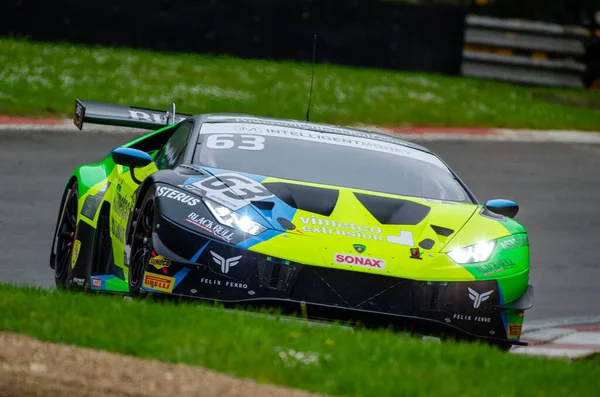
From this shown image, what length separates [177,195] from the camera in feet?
23.4

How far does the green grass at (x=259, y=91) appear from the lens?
1979cm

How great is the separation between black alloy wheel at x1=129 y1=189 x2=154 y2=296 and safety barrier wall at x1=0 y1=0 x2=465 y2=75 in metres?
14.5

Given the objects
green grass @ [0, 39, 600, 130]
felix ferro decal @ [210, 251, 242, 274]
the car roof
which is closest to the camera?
felix ferro decal @ [210, 251, 242, 274]

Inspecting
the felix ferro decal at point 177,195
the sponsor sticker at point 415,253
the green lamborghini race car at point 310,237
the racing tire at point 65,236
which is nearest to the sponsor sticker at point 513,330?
the green lamborghini race car at point 310,237

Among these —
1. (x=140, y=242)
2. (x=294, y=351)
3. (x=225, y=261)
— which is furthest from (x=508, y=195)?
(x=294, y=351)

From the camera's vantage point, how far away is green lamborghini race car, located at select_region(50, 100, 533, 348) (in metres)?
6.88

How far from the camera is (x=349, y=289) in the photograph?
6.91 meters

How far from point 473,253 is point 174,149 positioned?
85.4 inches

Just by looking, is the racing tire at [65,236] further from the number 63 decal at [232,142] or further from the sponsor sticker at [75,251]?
the number 63 decal at [232,142]

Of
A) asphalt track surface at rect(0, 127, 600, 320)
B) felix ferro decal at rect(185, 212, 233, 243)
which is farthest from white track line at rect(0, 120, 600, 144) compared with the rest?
felix ferro decal at rect(185, 212, 233, 243)

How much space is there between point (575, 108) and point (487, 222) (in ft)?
55.3

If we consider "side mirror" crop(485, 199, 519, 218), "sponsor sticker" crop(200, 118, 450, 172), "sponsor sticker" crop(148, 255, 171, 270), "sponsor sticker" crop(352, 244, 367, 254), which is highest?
"sponsor sticker" crop(200, 118, 450, 172)

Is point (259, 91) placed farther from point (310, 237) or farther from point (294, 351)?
point (294, 351)

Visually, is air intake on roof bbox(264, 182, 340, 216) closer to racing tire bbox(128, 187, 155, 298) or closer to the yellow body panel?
the yellow body panel
